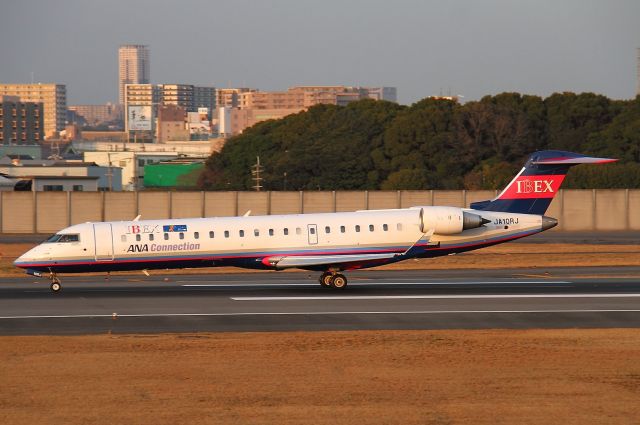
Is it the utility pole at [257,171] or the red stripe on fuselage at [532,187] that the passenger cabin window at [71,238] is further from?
the utility pole at [257,171]

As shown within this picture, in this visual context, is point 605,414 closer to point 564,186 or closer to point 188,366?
point 188,366

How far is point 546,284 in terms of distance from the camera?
119ft

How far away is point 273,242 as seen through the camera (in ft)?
113

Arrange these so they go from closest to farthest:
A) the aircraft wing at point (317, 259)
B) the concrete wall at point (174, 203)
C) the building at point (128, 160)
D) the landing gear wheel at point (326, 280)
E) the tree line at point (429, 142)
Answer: the aircraft wing at point (317, 259) < the landing gear wheel at point (326, 280) < the concrete wall at point (174, 203) < the tree line at point (429, 142) < the building at point (128, 160)

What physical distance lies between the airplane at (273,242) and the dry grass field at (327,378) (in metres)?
9.13

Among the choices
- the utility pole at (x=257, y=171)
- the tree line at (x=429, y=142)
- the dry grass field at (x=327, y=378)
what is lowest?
the dry grass field at (x=327, y=378)

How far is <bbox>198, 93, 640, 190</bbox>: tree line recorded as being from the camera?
101 m

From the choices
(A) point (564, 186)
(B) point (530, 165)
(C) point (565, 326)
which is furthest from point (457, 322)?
(A) point (564, 186)

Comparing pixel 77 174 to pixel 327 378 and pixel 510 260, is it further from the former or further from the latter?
pixel 327 378

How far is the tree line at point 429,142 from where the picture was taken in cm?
10075

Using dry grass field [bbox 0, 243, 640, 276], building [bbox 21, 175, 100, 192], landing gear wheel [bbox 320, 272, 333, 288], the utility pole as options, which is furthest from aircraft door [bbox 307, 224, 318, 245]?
the utility pole

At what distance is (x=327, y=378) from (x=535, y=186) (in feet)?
61.7

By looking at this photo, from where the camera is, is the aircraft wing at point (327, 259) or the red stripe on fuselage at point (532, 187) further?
→ the red stripe on fuselage at point (532, 187)

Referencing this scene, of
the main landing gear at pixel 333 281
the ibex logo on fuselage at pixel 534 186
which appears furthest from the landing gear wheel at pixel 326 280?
the ibex logo on fuselage at pixel 534 186
